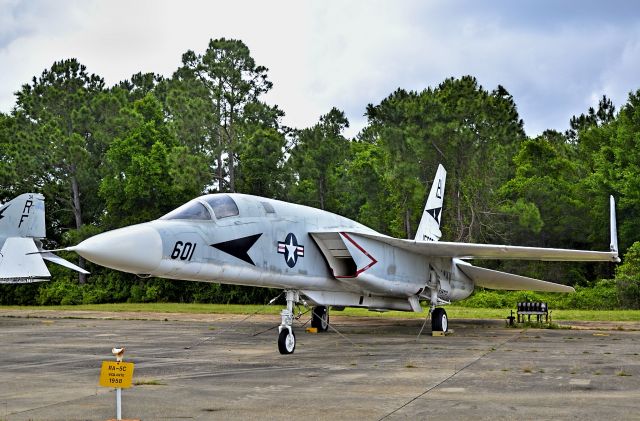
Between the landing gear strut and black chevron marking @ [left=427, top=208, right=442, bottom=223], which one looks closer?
the landing gear strut

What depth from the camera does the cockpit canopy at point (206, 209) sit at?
11117mm

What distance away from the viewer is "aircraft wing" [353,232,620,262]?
585 inches

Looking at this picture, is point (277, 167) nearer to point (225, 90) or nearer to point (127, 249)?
point (225, 90)

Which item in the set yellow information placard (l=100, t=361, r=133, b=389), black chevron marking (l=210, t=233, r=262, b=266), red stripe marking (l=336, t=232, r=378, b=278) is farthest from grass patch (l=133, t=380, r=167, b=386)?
red stripe marking (l=336, t=232, r=378, b=278)

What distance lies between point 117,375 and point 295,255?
6.99 metres

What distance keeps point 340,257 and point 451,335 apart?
379 centimetres

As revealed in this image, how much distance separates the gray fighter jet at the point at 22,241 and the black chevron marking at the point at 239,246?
12669mm

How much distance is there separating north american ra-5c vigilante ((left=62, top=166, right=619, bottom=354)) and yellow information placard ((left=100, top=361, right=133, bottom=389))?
346cm

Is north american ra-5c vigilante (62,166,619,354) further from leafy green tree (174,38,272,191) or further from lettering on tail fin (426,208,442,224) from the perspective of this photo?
leafy green tree (174,38,272,191)

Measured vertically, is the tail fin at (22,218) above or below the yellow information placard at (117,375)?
above

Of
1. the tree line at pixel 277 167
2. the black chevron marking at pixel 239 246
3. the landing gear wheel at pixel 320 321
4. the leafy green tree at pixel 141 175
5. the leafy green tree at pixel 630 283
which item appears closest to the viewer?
the black chevron marking at pixel 239 246

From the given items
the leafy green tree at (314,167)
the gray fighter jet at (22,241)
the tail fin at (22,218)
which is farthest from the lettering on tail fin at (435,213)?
the leafy green tree at (314,167)

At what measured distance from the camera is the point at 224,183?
39906 mm

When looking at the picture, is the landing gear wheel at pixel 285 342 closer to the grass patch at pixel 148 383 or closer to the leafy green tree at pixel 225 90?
the grass patch at pixel 148 383
